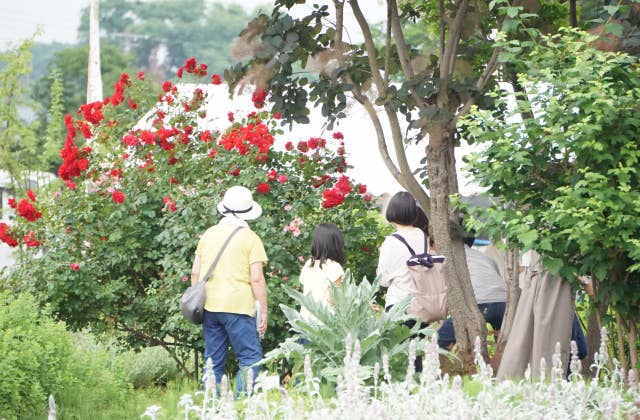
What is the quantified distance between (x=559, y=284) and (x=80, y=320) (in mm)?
3910

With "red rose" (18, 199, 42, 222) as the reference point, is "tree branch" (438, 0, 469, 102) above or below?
above

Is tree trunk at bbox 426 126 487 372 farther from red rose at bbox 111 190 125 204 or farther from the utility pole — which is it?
the utility pole

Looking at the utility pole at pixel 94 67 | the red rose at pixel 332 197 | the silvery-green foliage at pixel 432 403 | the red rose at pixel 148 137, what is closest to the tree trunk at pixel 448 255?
the red rose at pixel 332 197

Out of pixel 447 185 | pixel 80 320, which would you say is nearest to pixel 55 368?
pixel 80 320

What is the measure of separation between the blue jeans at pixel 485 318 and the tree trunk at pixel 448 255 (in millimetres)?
263

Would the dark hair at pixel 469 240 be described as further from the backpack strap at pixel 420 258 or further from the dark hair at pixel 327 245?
the dark hair at pixel 327 245

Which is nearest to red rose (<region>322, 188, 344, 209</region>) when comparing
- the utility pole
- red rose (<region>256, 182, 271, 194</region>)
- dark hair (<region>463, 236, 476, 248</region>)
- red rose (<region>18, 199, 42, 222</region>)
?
red rose (<region>256, 182, 271, 194</region>)

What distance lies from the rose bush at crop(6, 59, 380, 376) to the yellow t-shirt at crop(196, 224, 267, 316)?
108 cm

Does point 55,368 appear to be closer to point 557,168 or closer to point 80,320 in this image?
point 80,320

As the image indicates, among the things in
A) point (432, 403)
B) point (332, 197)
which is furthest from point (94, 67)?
point (432, 403)

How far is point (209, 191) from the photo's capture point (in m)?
7.73

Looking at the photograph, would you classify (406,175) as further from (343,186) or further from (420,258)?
(420,258)

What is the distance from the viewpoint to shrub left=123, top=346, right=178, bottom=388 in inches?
342

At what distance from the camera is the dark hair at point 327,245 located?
21.4 feet
